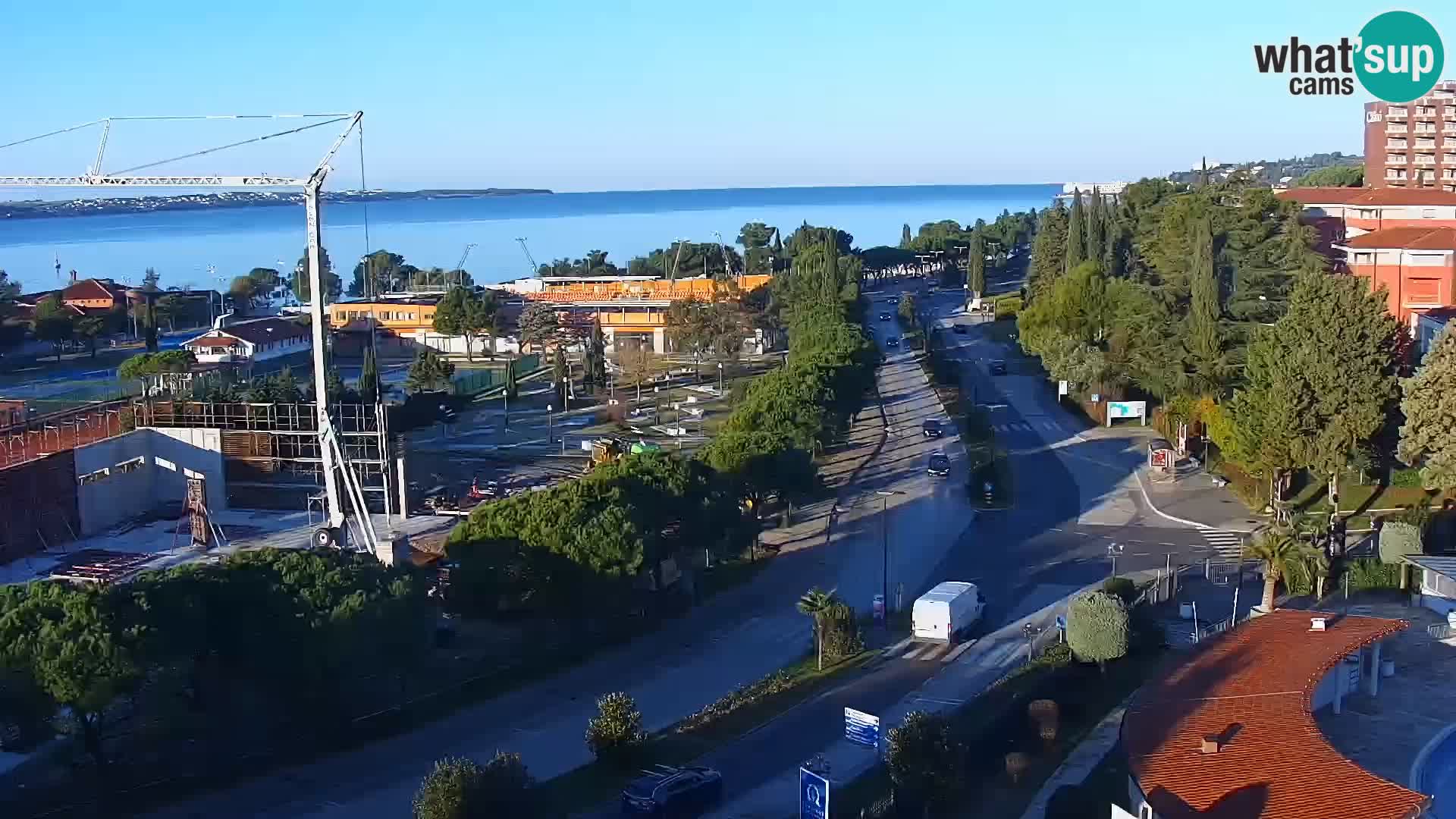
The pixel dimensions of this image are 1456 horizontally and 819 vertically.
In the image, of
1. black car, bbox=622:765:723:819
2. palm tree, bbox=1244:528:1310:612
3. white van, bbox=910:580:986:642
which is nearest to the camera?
black car, bbox=622:765:723:819

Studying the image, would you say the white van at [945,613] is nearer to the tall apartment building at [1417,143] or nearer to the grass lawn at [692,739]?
the grass lawn at [692,739]

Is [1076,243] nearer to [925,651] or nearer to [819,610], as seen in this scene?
[925,651]

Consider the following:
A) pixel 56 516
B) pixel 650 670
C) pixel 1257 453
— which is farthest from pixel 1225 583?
pixel 56 516

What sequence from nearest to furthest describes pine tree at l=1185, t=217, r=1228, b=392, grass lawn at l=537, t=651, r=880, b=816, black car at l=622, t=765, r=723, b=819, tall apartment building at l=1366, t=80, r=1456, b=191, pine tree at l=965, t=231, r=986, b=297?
black car at l=622, t=765, r=723, b=819 → grass lawn at l=537, t=651, r=880, b=816 → pine tree at l=1185, t=217, r=1228, b=392 → tall apartment building at l=1366, t=80, r=1456, b=191 → pine tree at l=965, t=231, r=986, b=297

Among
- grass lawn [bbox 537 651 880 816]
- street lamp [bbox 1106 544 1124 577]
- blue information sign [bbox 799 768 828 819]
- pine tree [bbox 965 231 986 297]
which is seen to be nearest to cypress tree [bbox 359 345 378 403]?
street lamp [bbox 1106 544 1124 577]

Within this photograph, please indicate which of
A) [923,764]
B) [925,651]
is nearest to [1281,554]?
[925,651]

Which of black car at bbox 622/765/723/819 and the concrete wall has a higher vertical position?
the concrete wall

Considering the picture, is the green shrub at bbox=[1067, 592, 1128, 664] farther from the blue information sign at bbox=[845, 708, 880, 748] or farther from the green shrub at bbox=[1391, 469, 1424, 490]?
the green shrub at bbox=[1391, 469, 1424, 490]
